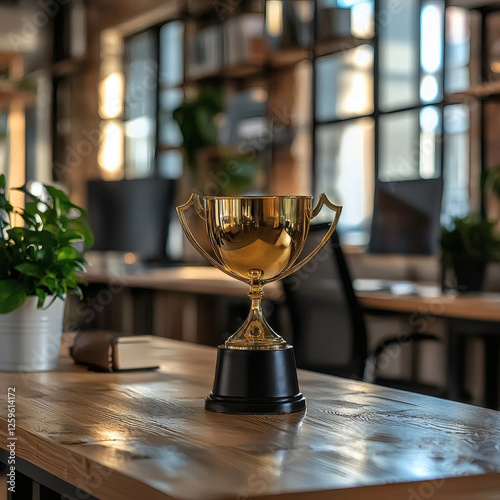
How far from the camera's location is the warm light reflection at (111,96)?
339 inches

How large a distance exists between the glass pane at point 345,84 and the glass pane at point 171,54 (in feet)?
6.27

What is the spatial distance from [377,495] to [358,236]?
16.2 ft

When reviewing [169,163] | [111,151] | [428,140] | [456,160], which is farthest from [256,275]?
[111,151]

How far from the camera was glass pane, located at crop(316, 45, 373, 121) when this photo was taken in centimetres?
573

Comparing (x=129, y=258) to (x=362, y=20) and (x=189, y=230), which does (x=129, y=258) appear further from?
(x=189, y=230)

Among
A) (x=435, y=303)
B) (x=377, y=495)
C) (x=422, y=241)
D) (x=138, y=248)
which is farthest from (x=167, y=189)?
(x=377, y=495)

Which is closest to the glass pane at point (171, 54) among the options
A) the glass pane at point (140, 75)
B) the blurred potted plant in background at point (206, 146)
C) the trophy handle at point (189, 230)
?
the glass pane at point (140, 75)

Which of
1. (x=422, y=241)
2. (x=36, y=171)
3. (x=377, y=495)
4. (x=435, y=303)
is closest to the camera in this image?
(x=377, y=495)

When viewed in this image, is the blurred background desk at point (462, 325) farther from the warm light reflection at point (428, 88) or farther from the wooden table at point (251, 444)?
the warm light reflection at point (428, 88)

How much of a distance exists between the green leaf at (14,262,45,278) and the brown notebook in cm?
19

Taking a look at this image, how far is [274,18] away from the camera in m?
6.23

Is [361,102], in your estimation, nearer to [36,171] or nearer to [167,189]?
[167,189]

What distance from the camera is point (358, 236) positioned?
5816 mm

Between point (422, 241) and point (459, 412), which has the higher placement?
point (422, 241)
